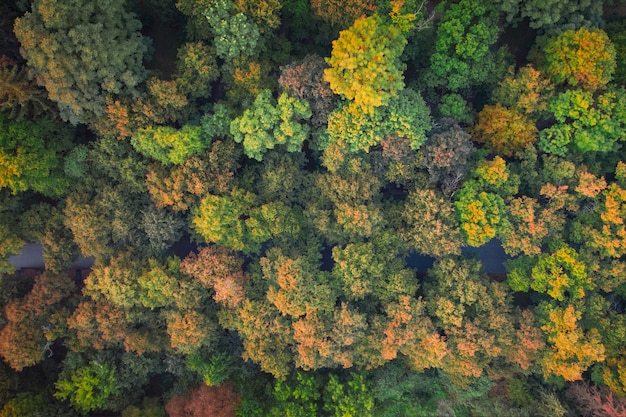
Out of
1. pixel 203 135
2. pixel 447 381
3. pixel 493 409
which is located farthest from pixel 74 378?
pixel 493 409

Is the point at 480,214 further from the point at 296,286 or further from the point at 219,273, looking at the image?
the point at 219,273

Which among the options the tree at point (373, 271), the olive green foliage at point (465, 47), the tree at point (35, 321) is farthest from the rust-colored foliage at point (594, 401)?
the tree at point (35, 321)

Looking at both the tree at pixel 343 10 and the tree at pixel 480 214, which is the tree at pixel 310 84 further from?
the tree at pixel 480 214

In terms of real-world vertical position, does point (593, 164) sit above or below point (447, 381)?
above

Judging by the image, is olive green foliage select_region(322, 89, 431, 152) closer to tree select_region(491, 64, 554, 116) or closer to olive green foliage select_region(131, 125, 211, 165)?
tree select_region(491, 64, 554, 116)

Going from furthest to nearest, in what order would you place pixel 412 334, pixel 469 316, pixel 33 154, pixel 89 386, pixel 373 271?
pixel 469 316
pixel 89 386
pixel 373 271
pixel 412 334
pixel 33 154

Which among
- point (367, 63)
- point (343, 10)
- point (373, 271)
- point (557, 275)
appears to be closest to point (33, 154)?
point (367, 63)

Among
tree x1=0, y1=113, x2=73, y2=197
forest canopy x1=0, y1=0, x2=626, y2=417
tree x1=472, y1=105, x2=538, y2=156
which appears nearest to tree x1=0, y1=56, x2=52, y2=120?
forest canopy x1=0, y1=0, x2=626, y2=417

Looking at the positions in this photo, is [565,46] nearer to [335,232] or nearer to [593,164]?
[593,164]
